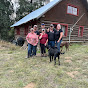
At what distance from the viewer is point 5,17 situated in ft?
57.9

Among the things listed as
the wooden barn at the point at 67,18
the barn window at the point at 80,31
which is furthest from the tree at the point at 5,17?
the barn window at the point at 80,31

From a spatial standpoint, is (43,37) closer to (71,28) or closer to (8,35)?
(71,28)

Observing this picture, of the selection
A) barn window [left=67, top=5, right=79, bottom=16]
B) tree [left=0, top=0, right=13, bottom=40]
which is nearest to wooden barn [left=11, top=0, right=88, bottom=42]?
barn window [left=67, top=5, right=79, bottom=16]

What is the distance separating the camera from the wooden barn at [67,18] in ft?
33.7

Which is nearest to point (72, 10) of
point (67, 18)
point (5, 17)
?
point (67, 18)

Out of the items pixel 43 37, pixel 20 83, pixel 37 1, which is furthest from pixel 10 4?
pixel 20 83

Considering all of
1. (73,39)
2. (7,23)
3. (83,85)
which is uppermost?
(7,23)

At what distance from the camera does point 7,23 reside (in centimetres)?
1775

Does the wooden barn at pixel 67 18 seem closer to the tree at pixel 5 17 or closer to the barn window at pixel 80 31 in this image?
the barn window at pixel 80 31

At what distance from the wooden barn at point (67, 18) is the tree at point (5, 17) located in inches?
230

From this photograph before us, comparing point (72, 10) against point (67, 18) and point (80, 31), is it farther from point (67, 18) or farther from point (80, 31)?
point (80, 31)

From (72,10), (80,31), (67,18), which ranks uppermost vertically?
(72,10)

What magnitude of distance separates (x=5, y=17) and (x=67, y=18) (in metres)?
11.7

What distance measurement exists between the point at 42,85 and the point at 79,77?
4.37 ft
